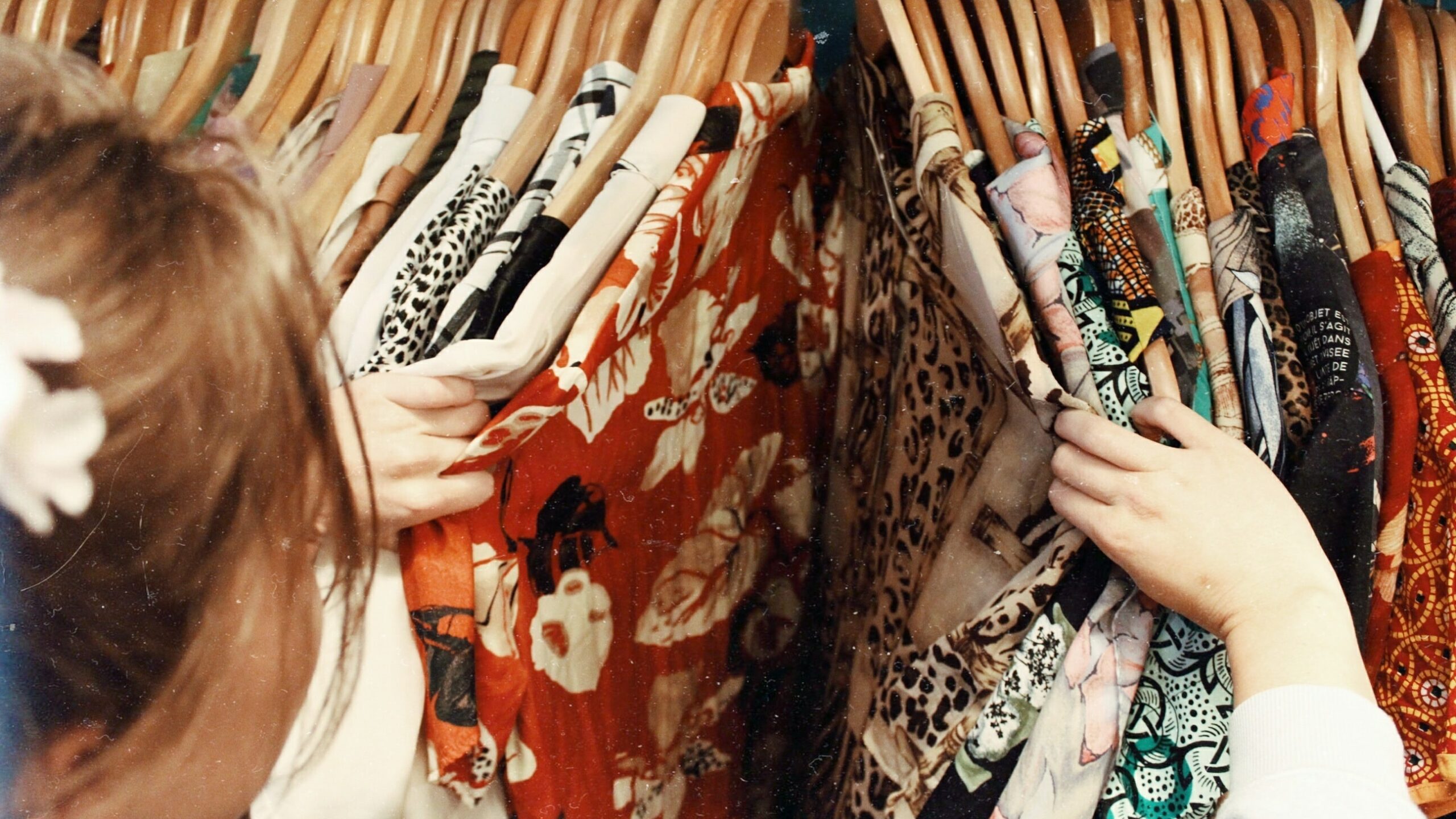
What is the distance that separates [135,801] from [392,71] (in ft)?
1.29

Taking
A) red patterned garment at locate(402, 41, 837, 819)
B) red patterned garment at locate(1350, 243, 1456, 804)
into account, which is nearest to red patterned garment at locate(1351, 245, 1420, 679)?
red patterned garment at locate(1350, 243, 1456, 804)

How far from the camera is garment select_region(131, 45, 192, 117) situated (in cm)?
42

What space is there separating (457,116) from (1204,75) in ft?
1.45

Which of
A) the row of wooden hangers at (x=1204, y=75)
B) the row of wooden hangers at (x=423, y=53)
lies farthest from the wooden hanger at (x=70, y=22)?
the row of wooden hangers at (x=1204, y=75)

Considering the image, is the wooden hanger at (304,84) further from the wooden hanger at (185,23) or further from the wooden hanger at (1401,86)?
the wooden hanger at (1401,86)

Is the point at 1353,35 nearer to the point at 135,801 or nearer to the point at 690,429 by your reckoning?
the point at 690,429

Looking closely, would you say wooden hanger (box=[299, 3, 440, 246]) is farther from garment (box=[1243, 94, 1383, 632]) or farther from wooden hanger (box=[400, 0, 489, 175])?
garment (box=[1243, 94, 1383, 632])

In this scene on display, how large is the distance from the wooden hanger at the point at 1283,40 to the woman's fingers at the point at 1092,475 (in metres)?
0.26

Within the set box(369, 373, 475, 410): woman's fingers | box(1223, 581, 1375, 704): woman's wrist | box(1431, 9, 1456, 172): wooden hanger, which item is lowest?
box(1223, 581, 1375, 704): woman's wrist

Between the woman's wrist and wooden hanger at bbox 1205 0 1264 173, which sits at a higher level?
wooden hanger at bbox 1205 0 1264 173

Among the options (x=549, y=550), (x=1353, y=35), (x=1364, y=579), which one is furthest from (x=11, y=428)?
(x=1353, y=35)

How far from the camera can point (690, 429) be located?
0.55 meters

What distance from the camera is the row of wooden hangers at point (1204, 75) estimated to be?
49 cm

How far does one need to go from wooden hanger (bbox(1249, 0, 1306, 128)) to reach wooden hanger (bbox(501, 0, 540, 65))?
442 mm
